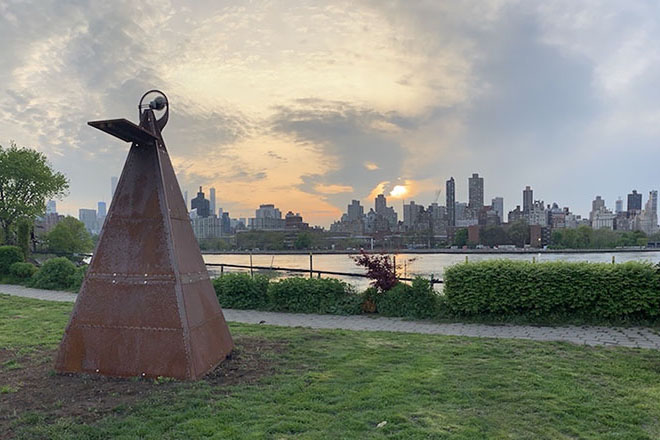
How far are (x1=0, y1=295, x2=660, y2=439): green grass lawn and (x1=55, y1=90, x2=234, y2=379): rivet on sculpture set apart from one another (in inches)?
19.2

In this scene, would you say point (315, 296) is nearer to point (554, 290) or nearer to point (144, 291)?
point (554, 290)

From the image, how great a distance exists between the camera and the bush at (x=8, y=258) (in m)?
17.5

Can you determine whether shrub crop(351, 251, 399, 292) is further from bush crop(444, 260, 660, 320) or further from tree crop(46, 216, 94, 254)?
tree crop(46, 216, 94, 254)

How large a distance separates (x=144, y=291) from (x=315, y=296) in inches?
237

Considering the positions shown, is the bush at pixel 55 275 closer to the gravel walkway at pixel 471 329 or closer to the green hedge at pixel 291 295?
the green hedge at pixel 291 295

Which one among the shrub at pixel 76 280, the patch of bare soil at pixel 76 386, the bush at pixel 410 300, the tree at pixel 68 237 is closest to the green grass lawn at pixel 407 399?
the patch of bare soil at pixel 76 386

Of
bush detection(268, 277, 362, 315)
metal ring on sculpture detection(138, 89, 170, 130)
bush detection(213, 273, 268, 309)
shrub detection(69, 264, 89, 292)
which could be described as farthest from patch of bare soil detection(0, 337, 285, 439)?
shrub detection(69, 264, 89, 292)

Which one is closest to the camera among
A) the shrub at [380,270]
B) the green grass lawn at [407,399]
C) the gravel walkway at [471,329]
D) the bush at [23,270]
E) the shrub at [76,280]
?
the green grass lawn at [407,399]

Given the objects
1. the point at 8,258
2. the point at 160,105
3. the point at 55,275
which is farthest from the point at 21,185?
the point at 160,105

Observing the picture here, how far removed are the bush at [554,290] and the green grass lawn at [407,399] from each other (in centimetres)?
239

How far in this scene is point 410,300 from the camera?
9766 mm

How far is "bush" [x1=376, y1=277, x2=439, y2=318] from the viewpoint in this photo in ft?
31.3

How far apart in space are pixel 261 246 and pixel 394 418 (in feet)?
169

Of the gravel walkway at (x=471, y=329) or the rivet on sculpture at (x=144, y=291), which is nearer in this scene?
the rivet on sculpture at (x=144, y=291)
